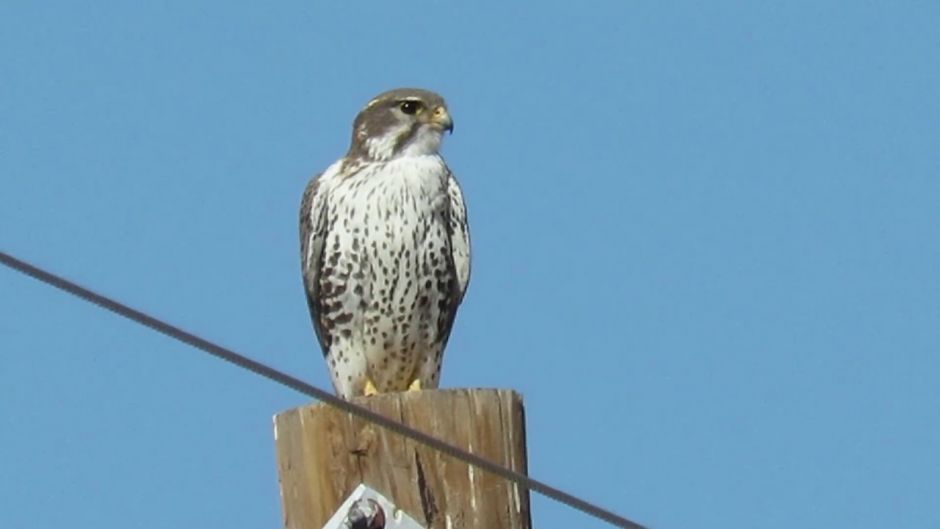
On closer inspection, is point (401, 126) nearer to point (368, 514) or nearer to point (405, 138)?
point (405, 138)

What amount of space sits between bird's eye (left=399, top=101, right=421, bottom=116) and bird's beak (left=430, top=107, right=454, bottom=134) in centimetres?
8

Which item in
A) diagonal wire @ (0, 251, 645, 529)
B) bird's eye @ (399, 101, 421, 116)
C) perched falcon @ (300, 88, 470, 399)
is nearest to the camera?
diagonal wire @ (0, 251, 645, 529)

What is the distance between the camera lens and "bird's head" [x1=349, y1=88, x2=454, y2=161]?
10.0 meters

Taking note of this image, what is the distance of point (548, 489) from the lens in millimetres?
5484

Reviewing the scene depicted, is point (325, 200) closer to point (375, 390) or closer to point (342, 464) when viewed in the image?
point (375, 390)

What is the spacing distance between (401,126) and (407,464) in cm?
445

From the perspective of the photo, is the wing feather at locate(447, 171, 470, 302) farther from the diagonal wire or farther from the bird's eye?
the diagonal wire

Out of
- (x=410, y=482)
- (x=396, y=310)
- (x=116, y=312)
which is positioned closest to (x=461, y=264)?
(x=396, y=310)

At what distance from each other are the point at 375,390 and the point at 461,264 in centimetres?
67

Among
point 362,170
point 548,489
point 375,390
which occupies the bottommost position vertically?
point 548,489

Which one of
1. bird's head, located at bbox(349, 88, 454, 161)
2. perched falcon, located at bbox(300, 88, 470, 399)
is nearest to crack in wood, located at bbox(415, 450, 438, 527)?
perched falcon, located at bbox(300, 88, 470, 399)

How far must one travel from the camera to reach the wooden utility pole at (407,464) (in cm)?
580

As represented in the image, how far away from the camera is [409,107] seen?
1020cm

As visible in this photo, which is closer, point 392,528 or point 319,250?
point 392,528
